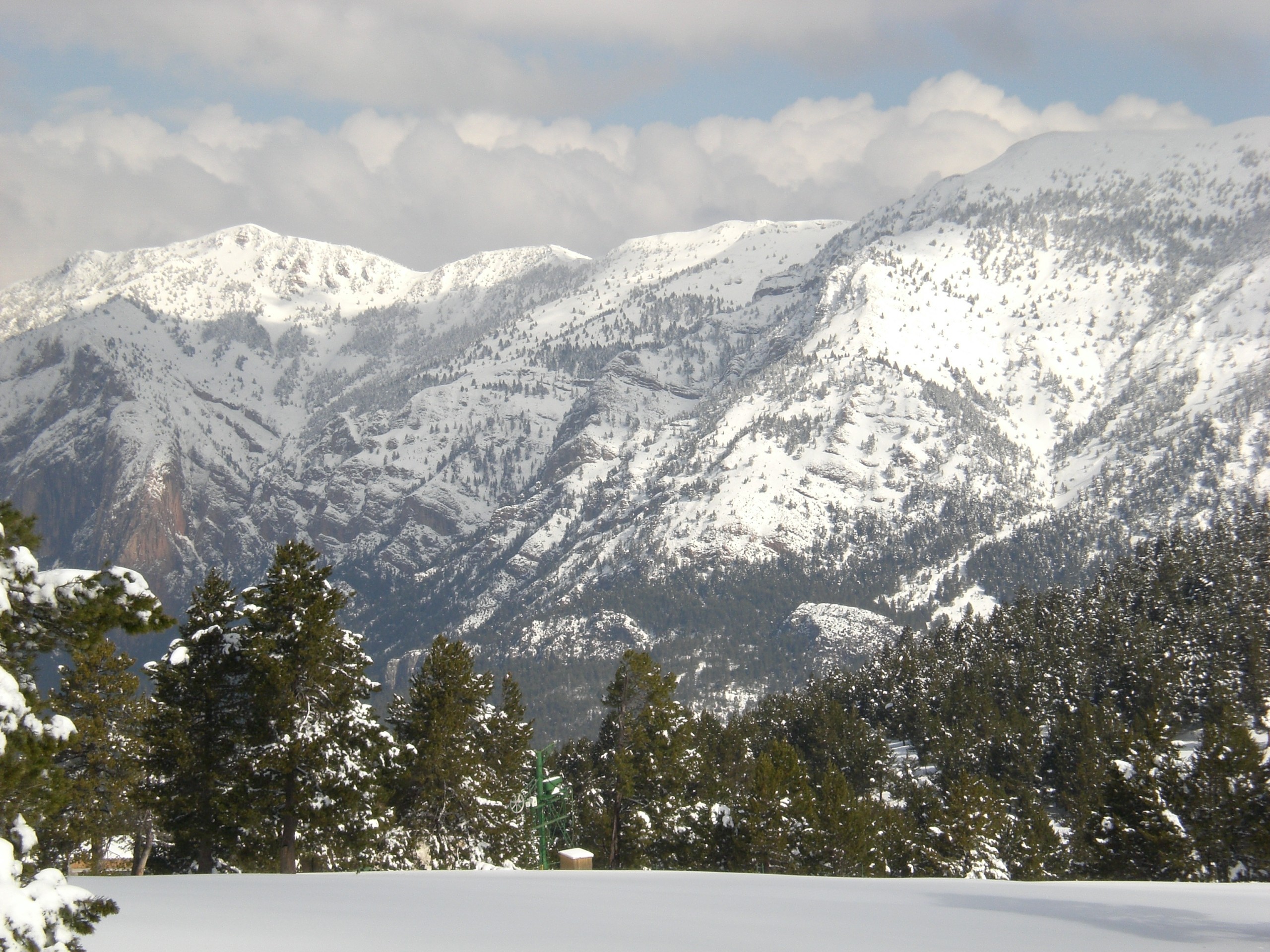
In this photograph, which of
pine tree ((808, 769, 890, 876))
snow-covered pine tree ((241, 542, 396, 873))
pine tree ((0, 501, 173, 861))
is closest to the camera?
pine tree ((0, 501, 173, 861))

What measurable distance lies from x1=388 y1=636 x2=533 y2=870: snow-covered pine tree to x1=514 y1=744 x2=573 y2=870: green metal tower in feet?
6.17

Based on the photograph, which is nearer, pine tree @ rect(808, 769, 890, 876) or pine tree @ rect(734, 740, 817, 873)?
pine tree @ rect(734, 740, 817, 873)

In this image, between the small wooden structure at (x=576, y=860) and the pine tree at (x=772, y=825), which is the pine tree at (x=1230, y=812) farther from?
the small wooden structure at (x=576, y=860)

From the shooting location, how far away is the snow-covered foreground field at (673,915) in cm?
1970

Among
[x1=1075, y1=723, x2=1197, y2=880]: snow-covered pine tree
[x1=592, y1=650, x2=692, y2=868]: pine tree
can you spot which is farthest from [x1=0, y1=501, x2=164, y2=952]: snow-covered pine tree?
[x1=1075, y1=723, x2=1197, y2=880]: snow-covered pine tree

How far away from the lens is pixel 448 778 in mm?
52312

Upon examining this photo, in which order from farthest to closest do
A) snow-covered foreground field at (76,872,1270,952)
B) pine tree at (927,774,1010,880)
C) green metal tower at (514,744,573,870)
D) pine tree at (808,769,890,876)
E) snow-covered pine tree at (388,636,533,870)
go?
pine tree at (927,774,1010,880), pine tree at (808,769,890,876), green metal tower at (514,744,573,870), snow-covered pine tree at (388,636,533,870), snow-covered foreground field at (76,872,1270,952)

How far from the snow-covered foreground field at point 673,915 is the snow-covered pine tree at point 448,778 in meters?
20.8

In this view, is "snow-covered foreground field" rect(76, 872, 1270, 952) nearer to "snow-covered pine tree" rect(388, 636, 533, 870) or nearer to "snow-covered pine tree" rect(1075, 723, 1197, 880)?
"snow-covered pine tree" rect(388, 636, 533, 870)

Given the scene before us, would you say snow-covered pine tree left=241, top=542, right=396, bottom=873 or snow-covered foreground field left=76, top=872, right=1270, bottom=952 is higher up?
snow-covered pine tree left=241, top=542, right=396, bottom=873

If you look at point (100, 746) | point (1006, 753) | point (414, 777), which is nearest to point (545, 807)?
point (414, 777)

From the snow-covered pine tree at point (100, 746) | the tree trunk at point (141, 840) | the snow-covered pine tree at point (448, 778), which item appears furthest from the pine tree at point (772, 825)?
the snow-covered pine tree at point (100, 746)

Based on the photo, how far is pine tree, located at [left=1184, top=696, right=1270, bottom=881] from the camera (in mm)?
61031

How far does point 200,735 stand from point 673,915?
84.4ft
